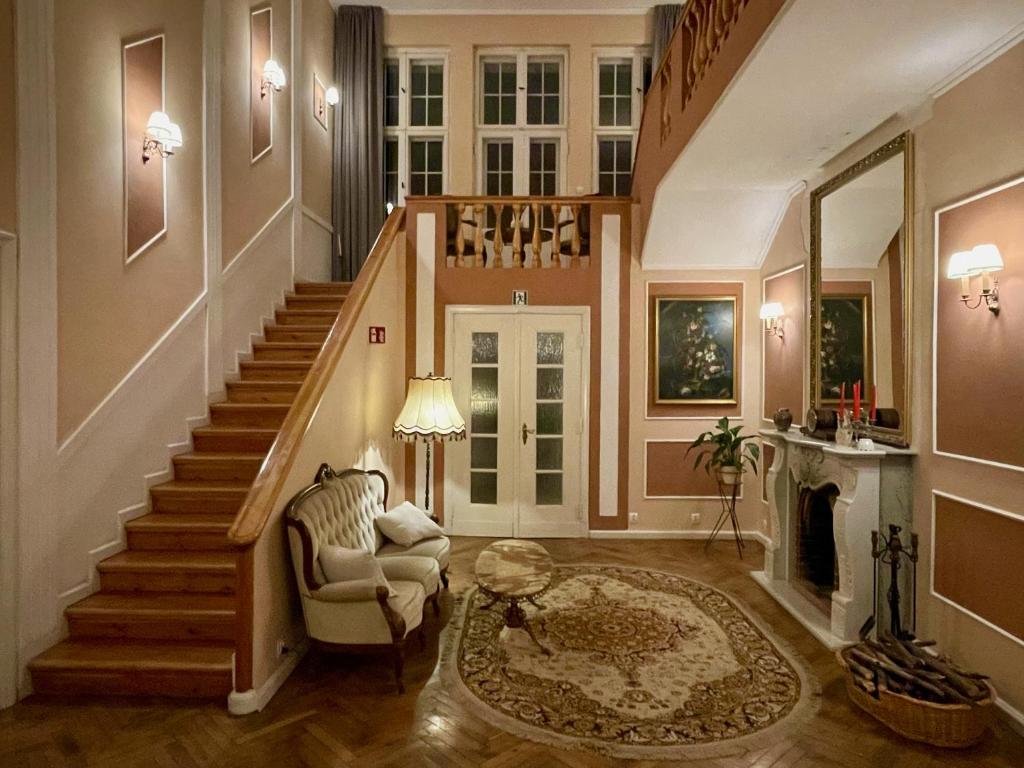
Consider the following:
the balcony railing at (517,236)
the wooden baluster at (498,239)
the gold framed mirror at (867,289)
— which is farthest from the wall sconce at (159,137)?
the gold framed mirror at (867,289)

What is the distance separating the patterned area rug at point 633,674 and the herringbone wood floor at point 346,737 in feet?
0.36

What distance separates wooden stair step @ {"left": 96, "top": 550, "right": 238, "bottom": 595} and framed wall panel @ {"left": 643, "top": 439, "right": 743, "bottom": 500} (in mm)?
3788

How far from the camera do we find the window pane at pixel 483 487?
18.8ft

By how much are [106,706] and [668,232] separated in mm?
5074

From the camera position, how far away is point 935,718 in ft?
8.29

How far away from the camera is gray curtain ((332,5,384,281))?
7098mm

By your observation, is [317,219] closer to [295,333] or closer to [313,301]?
[313,301]

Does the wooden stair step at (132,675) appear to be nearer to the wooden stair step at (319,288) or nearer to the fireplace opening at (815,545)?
the fireplace opening at (815,545)

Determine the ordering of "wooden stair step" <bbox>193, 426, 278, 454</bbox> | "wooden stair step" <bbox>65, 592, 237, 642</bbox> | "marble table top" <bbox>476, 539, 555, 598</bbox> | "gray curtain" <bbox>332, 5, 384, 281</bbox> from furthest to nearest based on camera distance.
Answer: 1. "gray curtain" <bbox>332, 5, 384, 281</bbox>
2. "wooden stair step" <bbox>193, 426, 278, 454</bbox>
3. "marble table top" <bbox>476, 539, 555, 598</bbox>
4. "wooden stair step" <bbox>65, 592, 237, 642</bbox>

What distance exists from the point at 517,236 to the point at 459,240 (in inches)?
21.9

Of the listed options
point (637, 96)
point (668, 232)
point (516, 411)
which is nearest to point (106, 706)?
point (516, 411)

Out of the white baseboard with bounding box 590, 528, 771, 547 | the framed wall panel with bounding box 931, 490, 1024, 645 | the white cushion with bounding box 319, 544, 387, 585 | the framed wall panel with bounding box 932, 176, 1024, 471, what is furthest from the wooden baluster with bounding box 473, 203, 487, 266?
the framed wall panel with bounding box 931, 490, 1024, 645

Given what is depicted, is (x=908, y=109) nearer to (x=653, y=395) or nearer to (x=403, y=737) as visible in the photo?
(x=653, y=395)

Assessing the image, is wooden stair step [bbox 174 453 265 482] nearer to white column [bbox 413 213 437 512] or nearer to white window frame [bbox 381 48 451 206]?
white column [bbox 413 213 437 512]
